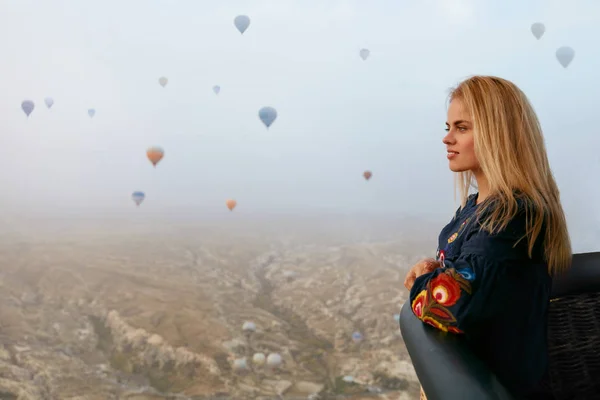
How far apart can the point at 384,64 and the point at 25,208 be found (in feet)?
5.51

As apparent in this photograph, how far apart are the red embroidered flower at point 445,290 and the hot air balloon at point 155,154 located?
2.12 metres

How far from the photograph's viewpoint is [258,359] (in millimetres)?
2881

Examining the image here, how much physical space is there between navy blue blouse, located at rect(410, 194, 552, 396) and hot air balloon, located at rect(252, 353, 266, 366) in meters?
2.16

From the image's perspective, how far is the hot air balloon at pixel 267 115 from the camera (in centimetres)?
277

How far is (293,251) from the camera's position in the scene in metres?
2.89

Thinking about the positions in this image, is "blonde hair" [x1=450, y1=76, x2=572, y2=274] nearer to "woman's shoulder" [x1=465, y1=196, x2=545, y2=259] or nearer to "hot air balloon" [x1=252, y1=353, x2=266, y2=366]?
"woman's shoulder" [x1=465, y1=196, x2=545, y2=259]

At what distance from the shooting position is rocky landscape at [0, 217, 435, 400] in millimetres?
2727

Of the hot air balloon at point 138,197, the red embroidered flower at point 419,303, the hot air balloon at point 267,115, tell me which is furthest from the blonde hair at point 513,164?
the hot air balloon at point 138,197

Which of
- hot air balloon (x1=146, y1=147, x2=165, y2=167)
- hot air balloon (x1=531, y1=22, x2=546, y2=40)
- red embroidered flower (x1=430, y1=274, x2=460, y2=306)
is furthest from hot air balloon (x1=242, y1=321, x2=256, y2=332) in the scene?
red embroidered flower (x1=430, y1=274, x2=460, y2=306)

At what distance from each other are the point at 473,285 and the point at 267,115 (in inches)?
82.7

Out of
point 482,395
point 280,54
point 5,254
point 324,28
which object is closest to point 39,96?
point 5,254

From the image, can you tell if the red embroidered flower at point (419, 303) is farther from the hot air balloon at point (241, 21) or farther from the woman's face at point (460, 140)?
the hot air balloon at point (241, 21)

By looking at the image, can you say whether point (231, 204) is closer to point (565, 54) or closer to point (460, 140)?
point (565, 54)

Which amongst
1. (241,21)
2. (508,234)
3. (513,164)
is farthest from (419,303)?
(241,21)
